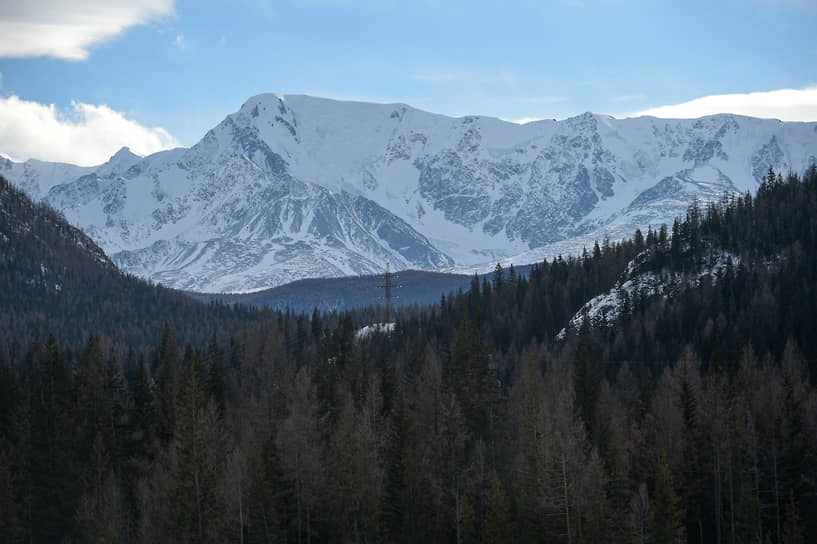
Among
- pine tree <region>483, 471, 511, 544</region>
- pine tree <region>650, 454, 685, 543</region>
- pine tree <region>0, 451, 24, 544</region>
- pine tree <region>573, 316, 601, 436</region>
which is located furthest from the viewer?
pine tree <region>573, 316, 601, 436</region>

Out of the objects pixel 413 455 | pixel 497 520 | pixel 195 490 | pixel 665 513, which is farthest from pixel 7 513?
pixel 665 513

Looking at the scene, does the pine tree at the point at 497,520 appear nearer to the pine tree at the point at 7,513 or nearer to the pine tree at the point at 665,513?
the pine tree at the point at 665,513

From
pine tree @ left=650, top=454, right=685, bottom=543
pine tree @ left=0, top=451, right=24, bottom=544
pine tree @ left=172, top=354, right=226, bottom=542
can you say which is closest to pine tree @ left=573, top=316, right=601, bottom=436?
pine tree @ left=650, top=454, right=685, bottom=543

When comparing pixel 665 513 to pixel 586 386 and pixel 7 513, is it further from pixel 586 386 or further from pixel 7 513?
pixel 7 513

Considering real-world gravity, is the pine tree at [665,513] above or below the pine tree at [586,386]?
below

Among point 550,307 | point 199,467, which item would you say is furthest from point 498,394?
point 550,307

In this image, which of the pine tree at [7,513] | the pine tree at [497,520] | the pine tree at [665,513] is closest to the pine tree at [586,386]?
the pine tree at [665,513]

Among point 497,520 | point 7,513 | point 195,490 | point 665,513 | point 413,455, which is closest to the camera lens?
point 665,513

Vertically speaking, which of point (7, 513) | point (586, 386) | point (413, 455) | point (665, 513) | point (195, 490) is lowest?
point (7, 513)

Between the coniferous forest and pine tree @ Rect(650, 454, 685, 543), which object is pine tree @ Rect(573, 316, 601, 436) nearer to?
the coniferous forest

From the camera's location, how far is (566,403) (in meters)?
92.8

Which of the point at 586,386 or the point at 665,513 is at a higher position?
the point at 586,386

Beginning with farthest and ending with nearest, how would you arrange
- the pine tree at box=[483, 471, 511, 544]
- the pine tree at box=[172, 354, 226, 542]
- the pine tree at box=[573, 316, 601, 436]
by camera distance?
the pine tree at box=[573, 316, 601, 436]
the pine tree at box=[172, 354, 226, 542]
the pine tree at box=[483, 471, 511, 544]

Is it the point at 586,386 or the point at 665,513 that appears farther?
the point at 586,386
